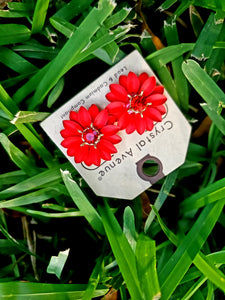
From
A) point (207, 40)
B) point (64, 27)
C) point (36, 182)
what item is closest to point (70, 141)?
point (36, 182)

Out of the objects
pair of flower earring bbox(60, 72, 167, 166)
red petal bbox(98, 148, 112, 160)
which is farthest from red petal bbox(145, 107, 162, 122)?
red petal bbox(98, 148, 112, 160)

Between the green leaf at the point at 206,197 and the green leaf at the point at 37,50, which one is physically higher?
the green leaf at the point at 37,50

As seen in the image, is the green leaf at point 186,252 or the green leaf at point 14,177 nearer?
the green leaf at point 186,252

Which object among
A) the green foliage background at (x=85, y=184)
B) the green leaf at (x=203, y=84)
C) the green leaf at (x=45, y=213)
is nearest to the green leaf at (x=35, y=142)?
the green foliage background at (x=85, y=184)

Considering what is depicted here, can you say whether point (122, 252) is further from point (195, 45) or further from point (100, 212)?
point (195, 45)

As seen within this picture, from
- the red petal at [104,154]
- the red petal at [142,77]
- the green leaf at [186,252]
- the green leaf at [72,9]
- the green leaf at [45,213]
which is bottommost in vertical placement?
the green leaf at [186,252]

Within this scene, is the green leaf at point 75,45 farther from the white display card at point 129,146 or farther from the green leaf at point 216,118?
the green leaf at point 216,118

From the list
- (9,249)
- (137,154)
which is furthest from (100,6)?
(9,249)

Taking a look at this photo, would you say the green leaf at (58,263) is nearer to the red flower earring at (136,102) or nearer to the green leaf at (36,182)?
the green leaf at (36,182)
